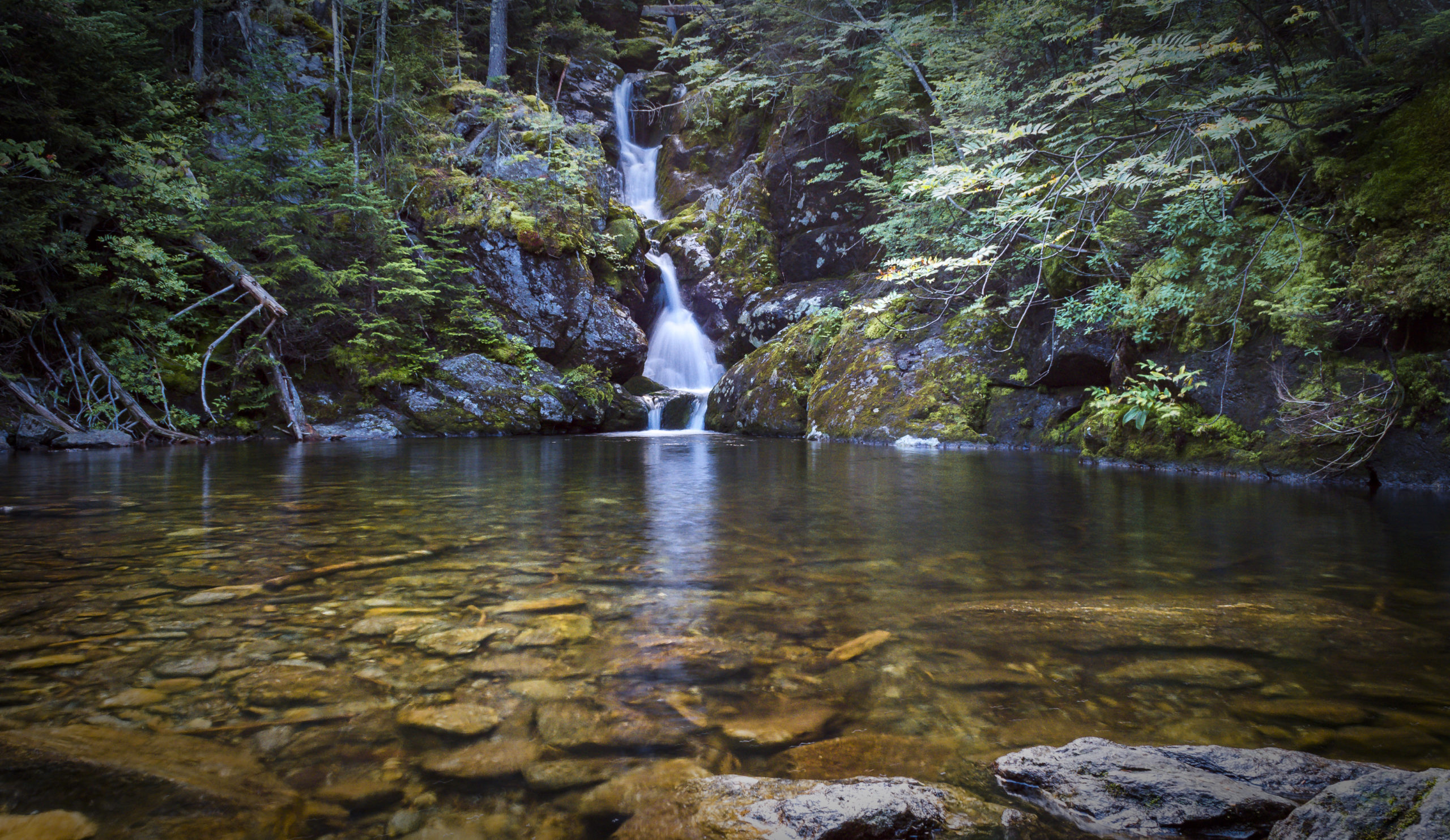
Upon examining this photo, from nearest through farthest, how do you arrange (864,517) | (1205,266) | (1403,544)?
(1403,544) → (864,517) → (1205,266)

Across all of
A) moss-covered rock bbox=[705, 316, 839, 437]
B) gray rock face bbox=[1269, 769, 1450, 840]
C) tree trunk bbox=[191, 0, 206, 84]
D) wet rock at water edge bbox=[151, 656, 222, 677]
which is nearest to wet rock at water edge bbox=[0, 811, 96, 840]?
wet rock at water edge bbox=[151, 656, 222, 677]

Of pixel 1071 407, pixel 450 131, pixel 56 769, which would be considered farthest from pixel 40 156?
pixel 1071 407

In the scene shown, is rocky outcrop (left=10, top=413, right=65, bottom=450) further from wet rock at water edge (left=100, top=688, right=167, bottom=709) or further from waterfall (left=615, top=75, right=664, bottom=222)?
waterfall (left=615, top=75, right=664, bottom=222)

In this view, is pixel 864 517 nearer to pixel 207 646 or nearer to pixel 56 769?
pixel 207 646

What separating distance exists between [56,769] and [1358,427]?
8.18 metres

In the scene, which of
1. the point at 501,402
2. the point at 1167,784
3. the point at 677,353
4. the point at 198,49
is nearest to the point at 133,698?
the point at 1167,784

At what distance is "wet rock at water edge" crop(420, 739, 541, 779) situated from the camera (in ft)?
3.95

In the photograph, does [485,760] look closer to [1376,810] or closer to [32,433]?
[1376,810]

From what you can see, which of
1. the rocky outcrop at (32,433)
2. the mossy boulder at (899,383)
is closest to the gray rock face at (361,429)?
the rocky outcrop at (32,433)

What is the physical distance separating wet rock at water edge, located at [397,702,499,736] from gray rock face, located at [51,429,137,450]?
1072 centimetres

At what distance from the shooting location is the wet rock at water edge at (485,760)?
121 cm

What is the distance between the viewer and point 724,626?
2.00 metres

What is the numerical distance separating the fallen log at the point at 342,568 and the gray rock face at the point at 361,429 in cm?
1021

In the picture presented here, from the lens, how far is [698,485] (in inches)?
214
